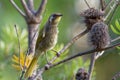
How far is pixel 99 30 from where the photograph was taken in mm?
1150

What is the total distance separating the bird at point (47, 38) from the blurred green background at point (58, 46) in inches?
4.4

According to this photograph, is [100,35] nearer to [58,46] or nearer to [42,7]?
[42,7]

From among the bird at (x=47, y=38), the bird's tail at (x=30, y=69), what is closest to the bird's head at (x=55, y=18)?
the bird at (x=47, y=38)

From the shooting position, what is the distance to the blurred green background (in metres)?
1.56

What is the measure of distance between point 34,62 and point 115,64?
104 centimetres

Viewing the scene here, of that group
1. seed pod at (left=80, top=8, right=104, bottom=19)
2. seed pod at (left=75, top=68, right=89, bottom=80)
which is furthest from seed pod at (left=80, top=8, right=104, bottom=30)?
seed pod at (left=75, top=68, right=89, bottom=80)

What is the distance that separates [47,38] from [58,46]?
249 mm

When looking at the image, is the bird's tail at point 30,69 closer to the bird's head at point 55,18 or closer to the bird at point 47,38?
the bird at point 47,38

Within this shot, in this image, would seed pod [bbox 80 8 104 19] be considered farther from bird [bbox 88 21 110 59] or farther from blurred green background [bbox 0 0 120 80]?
blurred green background [bbox 0 0 120 80]

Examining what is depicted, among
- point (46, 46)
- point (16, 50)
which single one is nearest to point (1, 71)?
point (16, 50)

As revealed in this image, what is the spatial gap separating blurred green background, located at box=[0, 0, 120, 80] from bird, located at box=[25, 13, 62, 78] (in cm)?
11

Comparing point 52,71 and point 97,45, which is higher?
point 97,45

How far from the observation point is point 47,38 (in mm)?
1359

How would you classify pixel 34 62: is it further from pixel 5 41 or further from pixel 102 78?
pixel 102 78
